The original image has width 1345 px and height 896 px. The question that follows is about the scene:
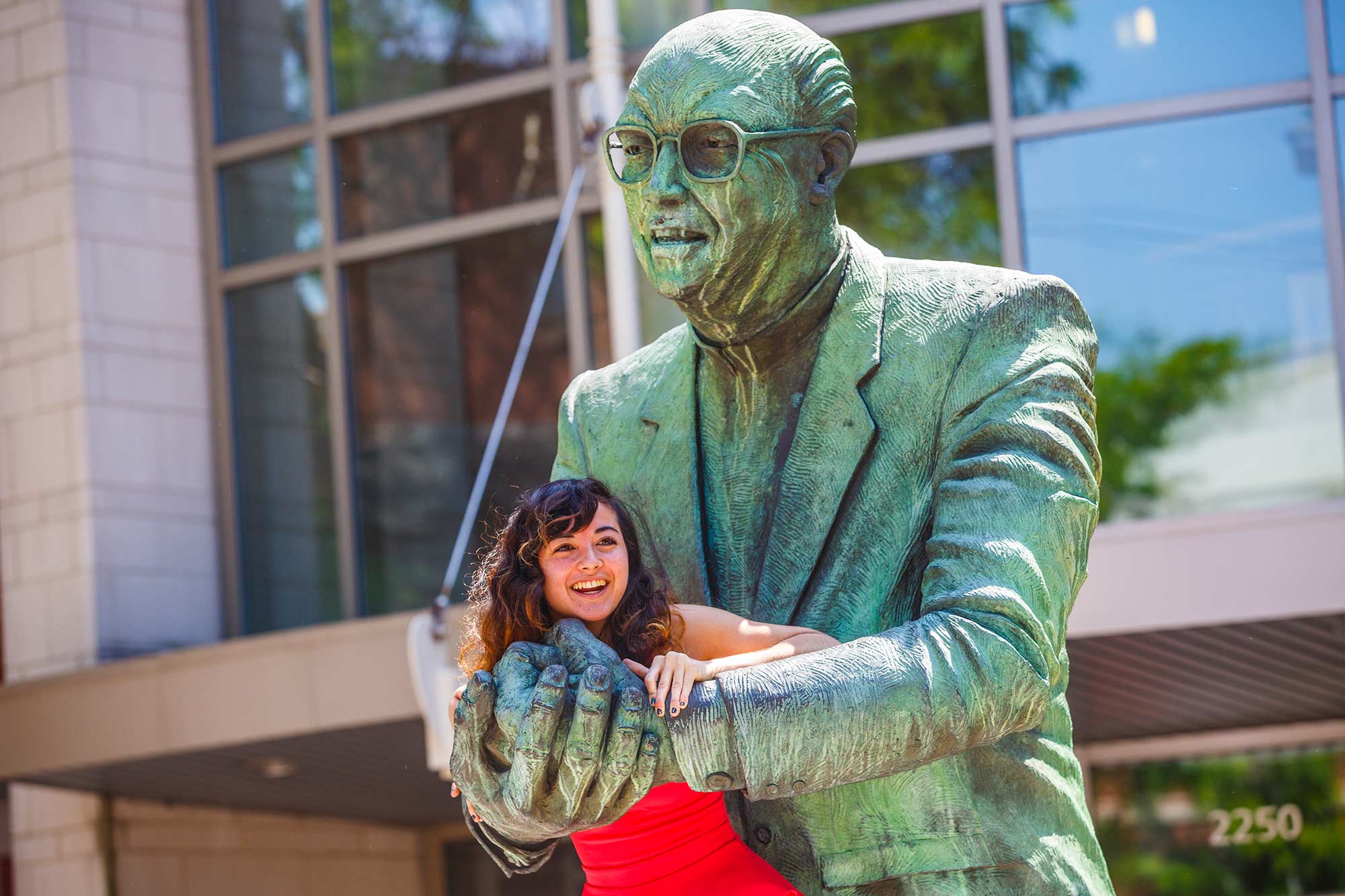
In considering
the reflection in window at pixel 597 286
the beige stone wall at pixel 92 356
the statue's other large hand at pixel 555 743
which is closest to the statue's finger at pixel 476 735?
the statue's other large hand at pixel 555 743

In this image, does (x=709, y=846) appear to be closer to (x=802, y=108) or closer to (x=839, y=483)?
(x=839, y=483)

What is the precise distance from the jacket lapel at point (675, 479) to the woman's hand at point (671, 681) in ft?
A: 1.60

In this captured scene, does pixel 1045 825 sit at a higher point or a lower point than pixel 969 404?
lower

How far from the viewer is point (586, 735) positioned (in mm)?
2045

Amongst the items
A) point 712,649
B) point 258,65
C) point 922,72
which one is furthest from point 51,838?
point 712,649

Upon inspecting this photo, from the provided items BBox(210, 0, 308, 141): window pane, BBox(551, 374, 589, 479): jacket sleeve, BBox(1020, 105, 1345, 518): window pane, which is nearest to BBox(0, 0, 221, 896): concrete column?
BBox(210, 0, 308, 141): window pane

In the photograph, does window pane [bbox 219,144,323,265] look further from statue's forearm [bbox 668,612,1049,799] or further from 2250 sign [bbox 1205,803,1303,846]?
statue's forearm [bbox 668,612,1049,799]

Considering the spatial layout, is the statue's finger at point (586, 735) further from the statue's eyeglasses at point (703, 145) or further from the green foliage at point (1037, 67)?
the green foliage at point (1037, 67)

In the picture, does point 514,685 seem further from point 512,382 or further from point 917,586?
point 512,382

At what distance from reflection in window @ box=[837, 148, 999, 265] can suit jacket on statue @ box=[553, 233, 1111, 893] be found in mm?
A: 10061

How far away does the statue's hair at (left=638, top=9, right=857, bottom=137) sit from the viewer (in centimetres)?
243

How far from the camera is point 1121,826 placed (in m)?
14.3

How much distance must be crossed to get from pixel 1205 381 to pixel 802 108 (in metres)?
10.4

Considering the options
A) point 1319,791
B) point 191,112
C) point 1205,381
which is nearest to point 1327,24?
point 1205,381
